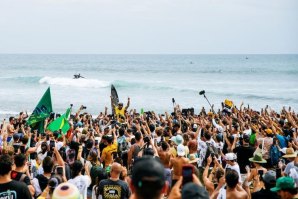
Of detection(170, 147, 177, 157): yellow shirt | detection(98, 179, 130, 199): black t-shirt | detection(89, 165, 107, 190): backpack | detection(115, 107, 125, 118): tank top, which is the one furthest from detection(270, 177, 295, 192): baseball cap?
detection(115, 107, 125, 118): tank top

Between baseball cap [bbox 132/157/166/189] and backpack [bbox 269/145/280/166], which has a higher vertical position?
baseball cap [bbox 132/157/166/189]

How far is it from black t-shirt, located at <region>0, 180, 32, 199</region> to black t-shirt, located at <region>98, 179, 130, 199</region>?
1.26m

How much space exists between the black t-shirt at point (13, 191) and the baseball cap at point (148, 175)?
2317 mm

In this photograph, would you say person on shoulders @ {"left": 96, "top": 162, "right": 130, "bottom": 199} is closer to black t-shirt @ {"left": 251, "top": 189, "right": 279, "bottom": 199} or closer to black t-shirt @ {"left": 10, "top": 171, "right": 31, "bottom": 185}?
black t-shirt @ {"left": 10, "top": 171, "right": 31, "bottom": 185}

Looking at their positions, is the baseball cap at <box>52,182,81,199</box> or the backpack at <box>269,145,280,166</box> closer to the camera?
the baseball cap at <box>52,182,81,199</box>

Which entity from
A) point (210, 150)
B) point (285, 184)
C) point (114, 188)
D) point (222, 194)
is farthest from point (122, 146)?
point (285, 184)

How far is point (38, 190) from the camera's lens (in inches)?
257

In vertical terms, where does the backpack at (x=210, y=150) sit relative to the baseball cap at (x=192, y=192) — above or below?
below

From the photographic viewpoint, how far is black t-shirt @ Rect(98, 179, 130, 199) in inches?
233

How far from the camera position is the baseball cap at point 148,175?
2.96 m

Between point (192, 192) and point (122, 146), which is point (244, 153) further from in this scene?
point (192, 192)

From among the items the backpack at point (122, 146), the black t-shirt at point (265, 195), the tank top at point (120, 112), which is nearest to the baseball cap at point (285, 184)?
the black t-shirt at point (265, 195)

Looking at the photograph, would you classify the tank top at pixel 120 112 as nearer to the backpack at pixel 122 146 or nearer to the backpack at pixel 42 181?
the backpack at pixel 122 146

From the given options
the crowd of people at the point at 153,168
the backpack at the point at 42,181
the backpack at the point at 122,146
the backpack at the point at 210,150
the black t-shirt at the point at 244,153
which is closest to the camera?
the crowd of people at the point at 153,168
